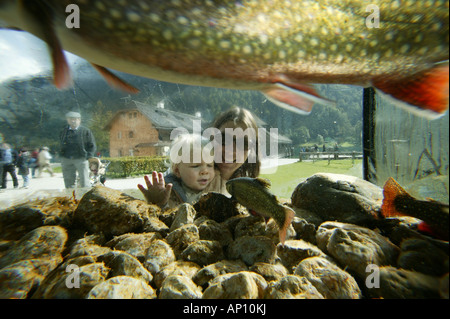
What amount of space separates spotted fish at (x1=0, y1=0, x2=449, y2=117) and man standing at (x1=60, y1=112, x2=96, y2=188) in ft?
4.62

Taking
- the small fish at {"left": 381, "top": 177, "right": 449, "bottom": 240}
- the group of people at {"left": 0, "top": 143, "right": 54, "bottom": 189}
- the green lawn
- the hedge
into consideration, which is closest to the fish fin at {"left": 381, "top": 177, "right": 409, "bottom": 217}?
the small fish at {"left": 381, "top": 177, "right": 449, "bottom": 240}

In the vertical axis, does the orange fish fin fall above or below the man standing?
below

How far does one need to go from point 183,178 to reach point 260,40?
1.92 metres

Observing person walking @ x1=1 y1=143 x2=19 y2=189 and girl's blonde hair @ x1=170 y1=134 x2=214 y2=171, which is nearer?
person walking @ x1=1 y1=143 x2=19 y2=189

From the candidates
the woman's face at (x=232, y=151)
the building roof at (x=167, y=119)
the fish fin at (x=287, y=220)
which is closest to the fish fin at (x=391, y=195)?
the fish fin at (x=287, y=220)

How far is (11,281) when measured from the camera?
0.79m

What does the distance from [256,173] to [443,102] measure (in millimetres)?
2143

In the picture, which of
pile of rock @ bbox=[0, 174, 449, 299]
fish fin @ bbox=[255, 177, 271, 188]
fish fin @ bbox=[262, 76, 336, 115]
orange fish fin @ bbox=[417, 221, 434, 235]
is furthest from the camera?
fish fin @ bbox=[255, 177, 271, 188]

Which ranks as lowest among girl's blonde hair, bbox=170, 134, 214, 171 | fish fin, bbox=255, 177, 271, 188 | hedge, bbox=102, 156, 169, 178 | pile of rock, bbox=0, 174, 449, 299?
pile of rock, bbox=0, 174, 449, 299

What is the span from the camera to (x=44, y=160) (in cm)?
213

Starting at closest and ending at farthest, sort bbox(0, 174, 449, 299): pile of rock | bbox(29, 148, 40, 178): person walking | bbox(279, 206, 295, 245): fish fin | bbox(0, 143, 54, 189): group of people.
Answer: bbox(0, 174, 449, 299): pile of rock
bbox(279, 206, 295, 245): fish fin
bbox(0, 143, 54, 189): group of people
bbox(29, 148, 40, 178): person walking

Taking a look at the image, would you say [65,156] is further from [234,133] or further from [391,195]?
[391,195]

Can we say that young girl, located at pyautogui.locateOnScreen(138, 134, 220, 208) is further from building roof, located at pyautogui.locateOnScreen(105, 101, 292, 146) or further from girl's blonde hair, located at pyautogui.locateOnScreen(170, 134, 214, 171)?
building roof, located at pyautogui.locateOnScreen(105, 101, 292, 146)

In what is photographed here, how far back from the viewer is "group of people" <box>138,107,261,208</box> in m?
2.16
